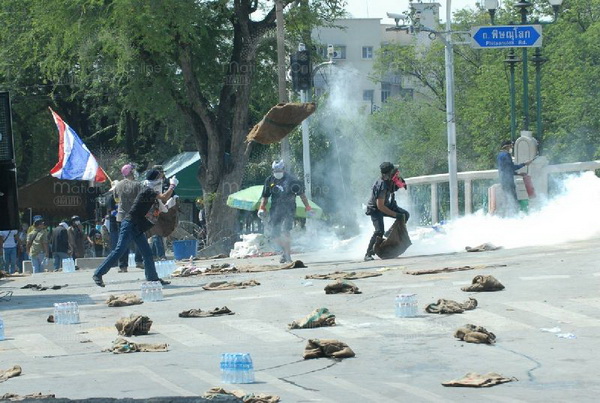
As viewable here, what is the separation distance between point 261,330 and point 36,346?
207 centimetres

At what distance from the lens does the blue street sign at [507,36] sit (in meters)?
26.5

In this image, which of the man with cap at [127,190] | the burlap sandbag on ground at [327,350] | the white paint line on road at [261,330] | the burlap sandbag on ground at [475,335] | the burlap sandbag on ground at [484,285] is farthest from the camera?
the man with cap at [127,190]

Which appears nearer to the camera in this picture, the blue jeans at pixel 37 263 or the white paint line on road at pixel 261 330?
the white paint line on road at pixel 261 330

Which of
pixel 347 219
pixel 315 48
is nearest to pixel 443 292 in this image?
pixel 347 219

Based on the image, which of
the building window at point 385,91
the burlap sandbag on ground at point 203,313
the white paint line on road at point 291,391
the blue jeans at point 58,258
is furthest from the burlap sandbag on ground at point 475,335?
the building window at point 385,91

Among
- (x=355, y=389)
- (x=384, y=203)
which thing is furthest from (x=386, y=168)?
(x=355, y=389)

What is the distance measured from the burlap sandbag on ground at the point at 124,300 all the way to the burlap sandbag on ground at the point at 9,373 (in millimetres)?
4807

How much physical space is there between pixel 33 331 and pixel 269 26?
2163 centimetres

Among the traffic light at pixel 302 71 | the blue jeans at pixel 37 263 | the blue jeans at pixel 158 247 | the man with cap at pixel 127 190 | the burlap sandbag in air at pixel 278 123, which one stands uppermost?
the traffic light at pixel 302 71

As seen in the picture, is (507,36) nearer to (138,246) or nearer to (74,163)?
(74,163)

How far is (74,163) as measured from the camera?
89.7 feet

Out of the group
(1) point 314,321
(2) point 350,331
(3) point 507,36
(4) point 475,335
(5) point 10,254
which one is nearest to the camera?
(4) point 475,335

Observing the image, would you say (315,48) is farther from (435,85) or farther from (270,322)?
(435,85)

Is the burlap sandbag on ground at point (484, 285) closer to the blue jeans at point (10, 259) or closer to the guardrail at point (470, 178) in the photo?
the guardrail at point (470, 178)
